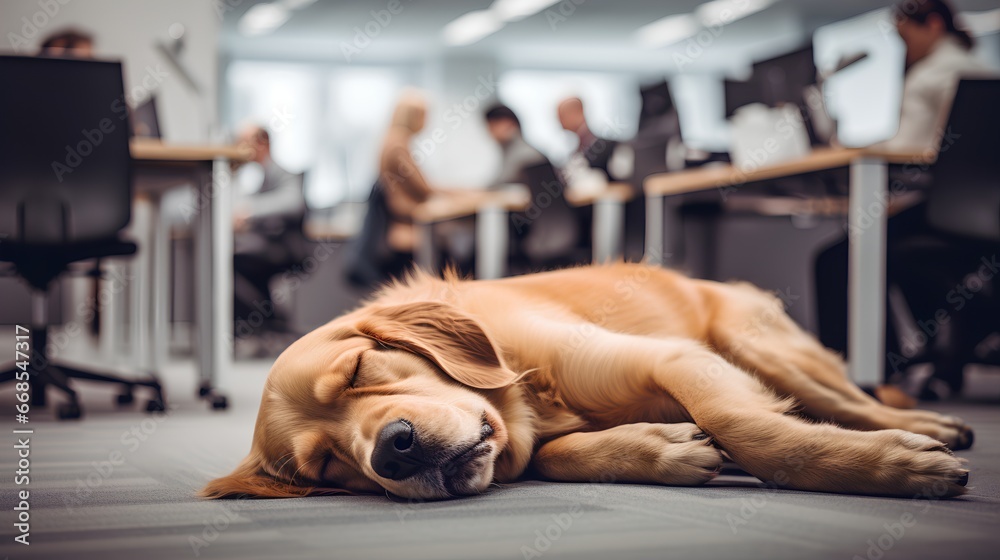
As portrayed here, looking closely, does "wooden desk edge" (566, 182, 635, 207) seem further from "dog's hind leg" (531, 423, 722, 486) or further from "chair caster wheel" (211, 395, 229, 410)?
"dog's hind leg" (531, 423, 722, 486)

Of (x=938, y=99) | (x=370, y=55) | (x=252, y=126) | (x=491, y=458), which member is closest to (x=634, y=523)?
(x=491, y=458)

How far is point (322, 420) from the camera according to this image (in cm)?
175

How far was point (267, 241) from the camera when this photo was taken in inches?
293

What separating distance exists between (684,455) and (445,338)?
51cm

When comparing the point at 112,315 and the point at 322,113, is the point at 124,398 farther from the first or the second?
the point at 322,113

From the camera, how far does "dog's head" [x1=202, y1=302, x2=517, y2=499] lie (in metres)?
1.63

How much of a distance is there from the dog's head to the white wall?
554 centimetres

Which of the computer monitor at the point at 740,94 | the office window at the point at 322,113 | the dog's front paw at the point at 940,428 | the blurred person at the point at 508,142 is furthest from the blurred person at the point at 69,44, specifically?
the office window at the point at 322,113

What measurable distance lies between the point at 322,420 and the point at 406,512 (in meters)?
0.24

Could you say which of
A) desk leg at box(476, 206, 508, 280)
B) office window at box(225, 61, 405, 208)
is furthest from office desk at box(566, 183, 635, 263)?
office window at box(225, 61, 405, 208)

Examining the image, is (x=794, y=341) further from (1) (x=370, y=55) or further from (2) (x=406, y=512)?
(1) (x=370, y=55)

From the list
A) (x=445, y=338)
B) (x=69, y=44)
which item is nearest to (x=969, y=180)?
(x=445, y=338)

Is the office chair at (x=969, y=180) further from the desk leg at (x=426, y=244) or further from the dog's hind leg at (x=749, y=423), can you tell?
the desk leg at (x=426, y=244)
